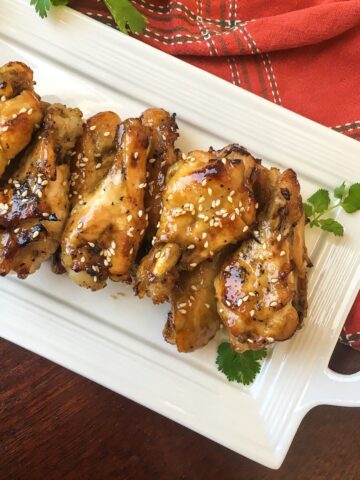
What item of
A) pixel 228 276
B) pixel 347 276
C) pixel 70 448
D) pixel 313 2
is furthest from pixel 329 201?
pixel 70 448

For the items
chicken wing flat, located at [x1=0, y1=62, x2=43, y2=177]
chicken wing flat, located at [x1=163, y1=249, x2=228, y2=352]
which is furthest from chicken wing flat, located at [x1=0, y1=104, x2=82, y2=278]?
chicken wing flat, located at [x1=163, y1=249, x2=228, y2=352]

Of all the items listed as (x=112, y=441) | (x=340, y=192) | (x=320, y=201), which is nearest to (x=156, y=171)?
(x=320, y=201)

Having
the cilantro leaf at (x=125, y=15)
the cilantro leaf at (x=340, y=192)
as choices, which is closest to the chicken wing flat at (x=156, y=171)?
the cilantro leaf at (x=125, y=15)

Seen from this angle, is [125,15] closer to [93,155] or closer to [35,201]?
[93,155]

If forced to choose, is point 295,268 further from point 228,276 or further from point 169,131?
point 169,131

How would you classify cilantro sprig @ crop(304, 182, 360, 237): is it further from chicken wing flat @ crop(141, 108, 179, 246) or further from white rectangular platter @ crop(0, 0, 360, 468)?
chicken wing flat @ crop(141, 108, 179, 246)

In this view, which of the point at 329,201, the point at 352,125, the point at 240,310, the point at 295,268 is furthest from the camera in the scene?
the point at 352,125

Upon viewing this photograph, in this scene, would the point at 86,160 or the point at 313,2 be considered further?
the point at 313,2
